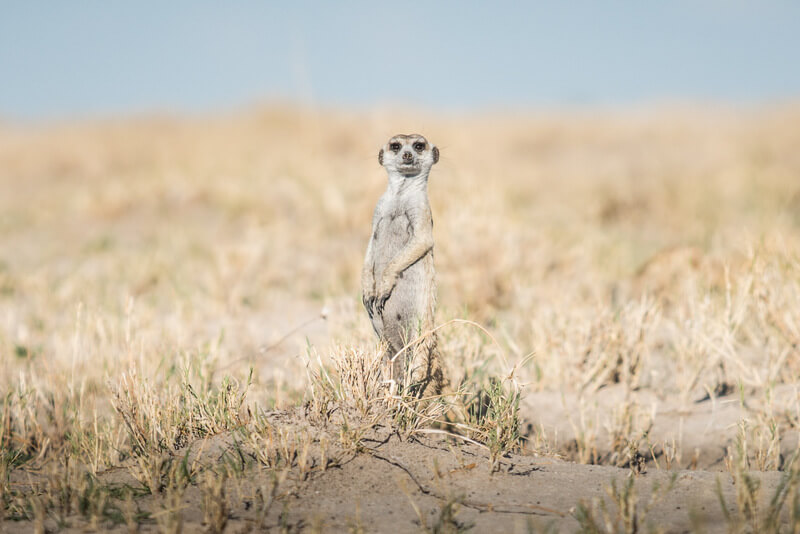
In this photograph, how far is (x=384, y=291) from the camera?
275 centimetres

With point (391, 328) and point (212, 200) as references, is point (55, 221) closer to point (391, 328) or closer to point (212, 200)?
point (212, 200)

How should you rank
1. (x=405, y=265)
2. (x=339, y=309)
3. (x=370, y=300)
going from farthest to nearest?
(x=339, y=309)
(x=370, y=300)
(x=405, y=265)

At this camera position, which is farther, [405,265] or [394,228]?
[394,228]

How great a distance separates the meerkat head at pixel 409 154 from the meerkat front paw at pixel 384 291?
1.47ft

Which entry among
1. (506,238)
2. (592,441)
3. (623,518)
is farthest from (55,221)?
(623,518)

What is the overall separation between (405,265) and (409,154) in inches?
17.8

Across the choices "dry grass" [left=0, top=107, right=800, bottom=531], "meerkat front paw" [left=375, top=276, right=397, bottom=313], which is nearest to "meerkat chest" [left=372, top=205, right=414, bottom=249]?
"meerkat front paw" [left=375, top=276, right=397, bottom=313]

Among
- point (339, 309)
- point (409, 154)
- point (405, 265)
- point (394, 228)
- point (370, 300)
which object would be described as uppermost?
point (409, 154)

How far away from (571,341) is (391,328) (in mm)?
1448

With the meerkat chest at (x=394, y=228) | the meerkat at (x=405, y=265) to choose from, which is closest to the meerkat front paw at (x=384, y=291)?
the meerkat at (x=405, y=265)

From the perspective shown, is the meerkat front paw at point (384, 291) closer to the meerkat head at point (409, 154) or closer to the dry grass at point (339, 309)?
the dry grass at point (339, 309)

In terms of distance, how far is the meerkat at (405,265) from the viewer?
2.73 meters

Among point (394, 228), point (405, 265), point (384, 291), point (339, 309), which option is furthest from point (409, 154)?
point (339, 309)

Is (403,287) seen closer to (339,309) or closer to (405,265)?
(405,265)
